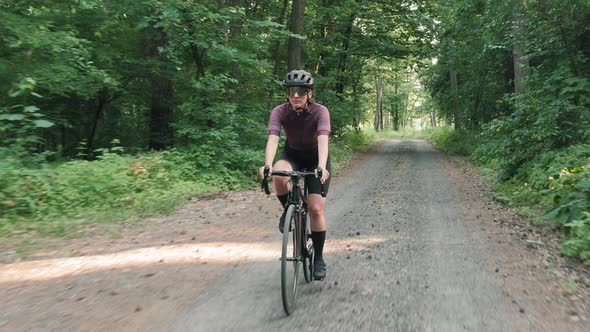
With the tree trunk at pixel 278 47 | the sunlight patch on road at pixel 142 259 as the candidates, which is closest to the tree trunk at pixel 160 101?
the tree trunk at pixel 278 47

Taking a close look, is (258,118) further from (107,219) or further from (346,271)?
(346,271)

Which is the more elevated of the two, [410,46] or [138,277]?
[410,46]

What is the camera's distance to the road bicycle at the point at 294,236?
11.7 ft

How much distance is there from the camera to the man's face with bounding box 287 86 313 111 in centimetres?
406

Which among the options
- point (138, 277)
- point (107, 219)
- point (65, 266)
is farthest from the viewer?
point (107, 219)

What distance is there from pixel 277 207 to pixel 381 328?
17.9ft

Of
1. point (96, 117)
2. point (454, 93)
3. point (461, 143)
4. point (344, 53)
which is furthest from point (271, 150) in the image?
point (454, 93)

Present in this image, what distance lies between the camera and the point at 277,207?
8.73 metres

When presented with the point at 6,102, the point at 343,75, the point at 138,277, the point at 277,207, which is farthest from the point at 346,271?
the point at 343,75

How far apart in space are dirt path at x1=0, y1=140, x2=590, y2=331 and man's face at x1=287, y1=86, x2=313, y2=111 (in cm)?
183

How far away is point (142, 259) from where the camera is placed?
5.17 metres

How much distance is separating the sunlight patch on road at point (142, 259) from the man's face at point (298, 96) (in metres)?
2.10

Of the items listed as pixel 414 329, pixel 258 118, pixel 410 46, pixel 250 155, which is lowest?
pixel 414 329

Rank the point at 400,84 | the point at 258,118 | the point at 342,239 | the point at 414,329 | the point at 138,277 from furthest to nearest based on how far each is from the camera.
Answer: the point at 400,84
the point at 258,118
the point at 342,239
the point at 138,277
the point at 414,329
